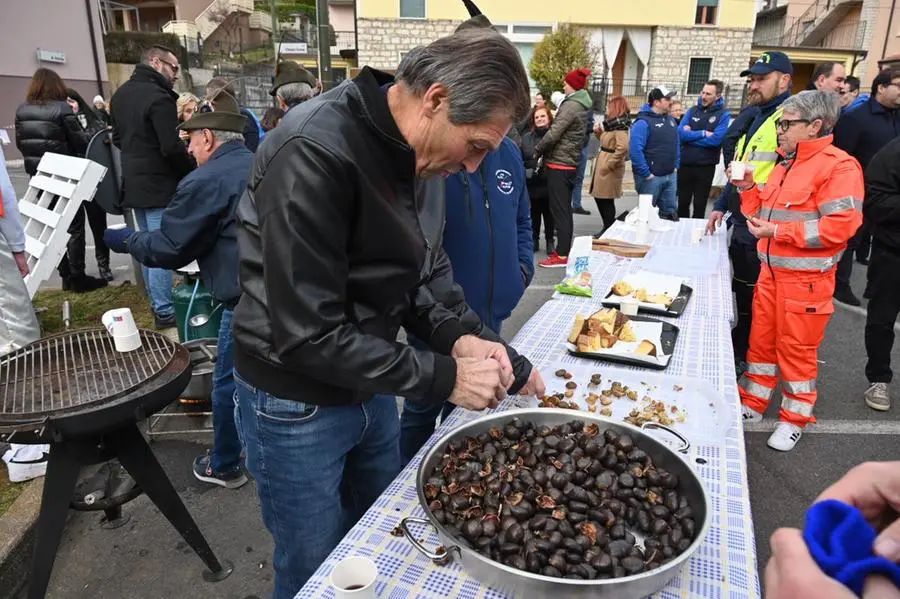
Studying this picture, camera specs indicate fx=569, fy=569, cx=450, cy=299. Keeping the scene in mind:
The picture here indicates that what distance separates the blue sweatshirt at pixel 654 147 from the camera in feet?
22.8

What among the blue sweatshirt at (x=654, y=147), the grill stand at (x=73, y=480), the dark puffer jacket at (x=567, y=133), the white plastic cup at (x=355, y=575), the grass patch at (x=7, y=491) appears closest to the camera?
the white plastic cup at (x=355, y=575)

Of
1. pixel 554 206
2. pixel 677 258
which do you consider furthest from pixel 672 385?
pixel 554 206

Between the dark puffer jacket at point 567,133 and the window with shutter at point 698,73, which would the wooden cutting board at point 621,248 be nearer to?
the dark puffer jacket at point 567,133

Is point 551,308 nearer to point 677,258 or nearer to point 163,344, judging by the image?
point 677,258

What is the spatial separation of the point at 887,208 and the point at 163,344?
4.00m

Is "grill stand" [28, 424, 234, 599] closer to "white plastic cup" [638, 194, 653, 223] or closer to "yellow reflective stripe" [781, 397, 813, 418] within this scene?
"yellow reflective stripe" [781, 397, 813, 418]

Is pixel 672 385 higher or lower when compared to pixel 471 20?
lower

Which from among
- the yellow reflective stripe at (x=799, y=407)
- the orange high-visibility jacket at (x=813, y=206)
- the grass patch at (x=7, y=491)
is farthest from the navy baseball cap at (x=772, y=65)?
the grass patch at (x=7, y=491)

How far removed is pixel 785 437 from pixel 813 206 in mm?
1287

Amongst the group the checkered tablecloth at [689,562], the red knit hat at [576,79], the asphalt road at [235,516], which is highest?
the red knit hat at [576,79]

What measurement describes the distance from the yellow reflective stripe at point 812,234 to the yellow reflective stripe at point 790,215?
0.06 m

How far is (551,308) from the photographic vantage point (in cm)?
282

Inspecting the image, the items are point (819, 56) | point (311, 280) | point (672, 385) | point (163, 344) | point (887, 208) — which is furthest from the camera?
point (819, 56)

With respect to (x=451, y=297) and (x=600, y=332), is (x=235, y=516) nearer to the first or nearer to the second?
(x=451, y=297)
